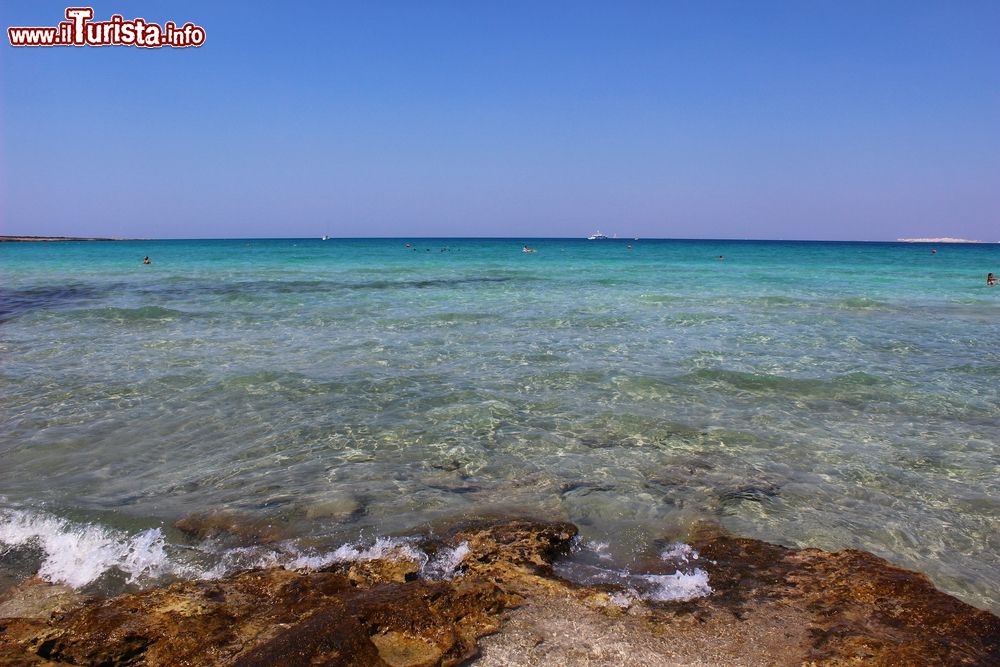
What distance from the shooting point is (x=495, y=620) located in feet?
11.8

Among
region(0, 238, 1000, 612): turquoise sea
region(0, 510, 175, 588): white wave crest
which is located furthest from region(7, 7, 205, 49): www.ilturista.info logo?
region(0, 510, 175, 588): white wave crest

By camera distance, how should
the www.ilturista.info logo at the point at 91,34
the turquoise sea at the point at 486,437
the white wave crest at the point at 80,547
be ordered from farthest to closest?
the www.ilturista.info logo at the point at 91,34
the turquoise sea at the point at 486,437
the white wave crest at the point at 80,547

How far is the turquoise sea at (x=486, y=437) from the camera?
4895mm

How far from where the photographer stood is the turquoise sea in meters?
4.89

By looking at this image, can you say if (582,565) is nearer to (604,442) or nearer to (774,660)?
(774,660)

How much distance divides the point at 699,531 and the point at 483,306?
14.4m

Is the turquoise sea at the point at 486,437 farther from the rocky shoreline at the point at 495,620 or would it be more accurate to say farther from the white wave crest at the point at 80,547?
the rocky shoreline at the point at 495,620

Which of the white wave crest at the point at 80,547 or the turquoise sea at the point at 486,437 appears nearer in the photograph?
the white wave crest at the point at 80,547

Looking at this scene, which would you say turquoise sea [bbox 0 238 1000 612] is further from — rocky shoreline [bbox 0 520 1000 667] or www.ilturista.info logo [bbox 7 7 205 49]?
www.ilturista.info logo [bbox 7 7 205 49]

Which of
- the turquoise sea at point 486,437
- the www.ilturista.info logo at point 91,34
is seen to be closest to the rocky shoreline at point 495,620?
the turquoise sea at point 486,437

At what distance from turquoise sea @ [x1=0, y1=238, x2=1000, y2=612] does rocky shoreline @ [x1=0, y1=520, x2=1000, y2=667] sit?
518mm

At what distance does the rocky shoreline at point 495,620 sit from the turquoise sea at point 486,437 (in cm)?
52

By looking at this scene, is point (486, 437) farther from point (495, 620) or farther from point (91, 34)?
point (91, 34)

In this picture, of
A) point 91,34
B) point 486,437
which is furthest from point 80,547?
point 91,34
